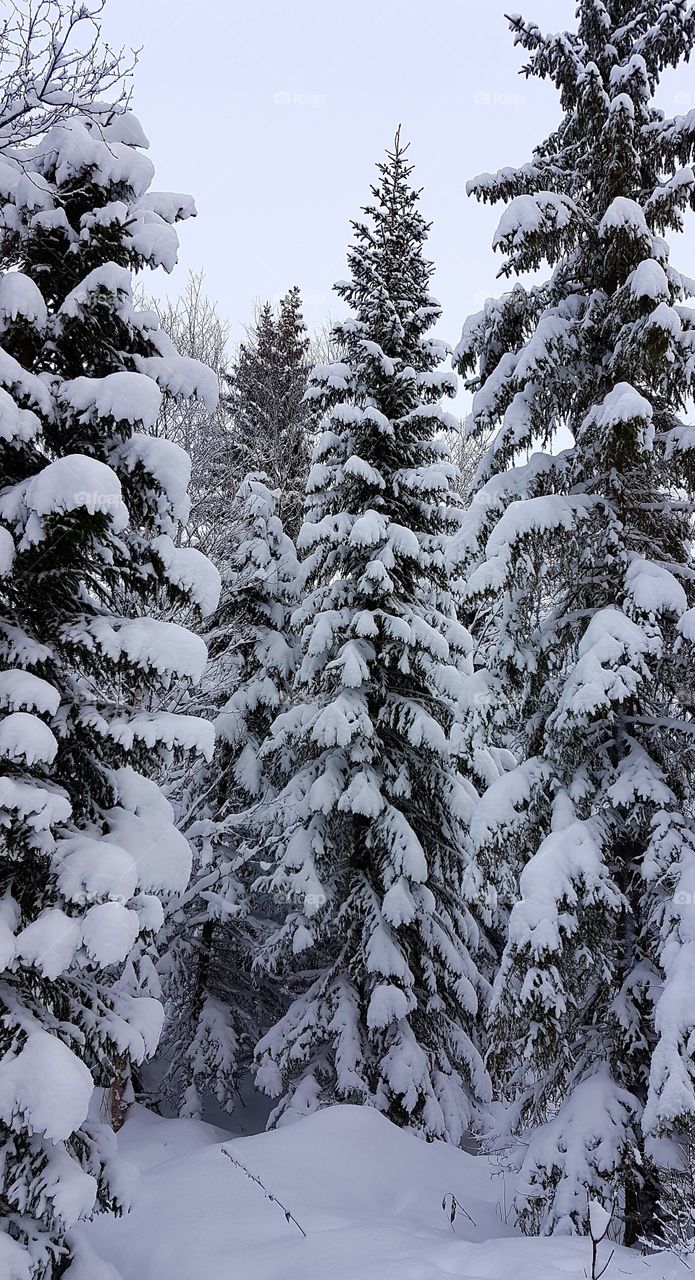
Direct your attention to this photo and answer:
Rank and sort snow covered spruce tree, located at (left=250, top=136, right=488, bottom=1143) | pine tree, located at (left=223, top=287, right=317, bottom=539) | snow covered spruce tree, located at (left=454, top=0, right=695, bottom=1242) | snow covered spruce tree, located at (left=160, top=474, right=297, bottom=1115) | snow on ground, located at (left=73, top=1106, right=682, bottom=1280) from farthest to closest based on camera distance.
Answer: pine tree, located at (left=223, top=287, right=317, bottom=539) → snow covered spruce tree, located at (left=160, top=474, right=297, bottom=1115) → snow covered spruce tree, located at (left=250, top=136, right=488, bottom=1143) → snow covered spruce tree, located at (left=454, top=0, right=695, bottom=1242) → snow on ground, located at (left=73, top=1106, right=682, bottom=1280)

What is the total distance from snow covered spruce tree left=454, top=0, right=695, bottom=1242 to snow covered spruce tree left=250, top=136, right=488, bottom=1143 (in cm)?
238

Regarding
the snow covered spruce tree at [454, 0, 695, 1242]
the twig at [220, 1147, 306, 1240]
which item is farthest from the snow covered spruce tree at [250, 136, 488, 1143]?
the twig at [220, 1147, 306, 1240]

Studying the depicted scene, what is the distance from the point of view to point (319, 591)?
38.8ft

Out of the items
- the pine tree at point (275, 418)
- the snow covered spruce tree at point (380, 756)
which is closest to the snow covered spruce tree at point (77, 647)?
the snow covered spruce tree at point (380, 756)

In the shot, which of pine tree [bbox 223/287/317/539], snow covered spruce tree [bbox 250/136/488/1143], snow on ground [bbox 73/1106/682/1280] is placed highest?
pine tree [bbox 223/287/317/539]

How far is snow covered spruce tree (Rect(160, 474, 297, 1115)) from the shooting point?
1283cm

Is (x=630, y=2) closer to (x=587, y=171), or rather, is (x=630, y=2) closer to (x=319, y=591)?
(x=587, y=171)

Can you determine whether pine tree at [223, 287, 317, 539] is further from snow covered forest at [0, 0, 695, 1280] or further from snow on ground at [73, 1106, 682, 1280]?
snow on ground at [73, 1106, 682, 1280]

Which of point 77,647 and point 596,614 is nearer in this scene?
point 77,647

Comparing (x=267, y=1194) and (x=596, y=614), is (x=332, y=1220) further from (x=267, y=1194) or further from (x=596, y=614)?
(x=596, y=614)

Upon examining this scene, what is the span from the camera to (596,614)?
7.14 metres

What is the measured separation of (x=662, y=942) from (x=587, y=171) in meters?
7.65

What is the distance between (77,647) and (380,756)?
6.33 meters

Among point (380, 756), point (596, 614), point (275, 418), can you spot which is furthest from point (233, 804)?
point (596, 614)
